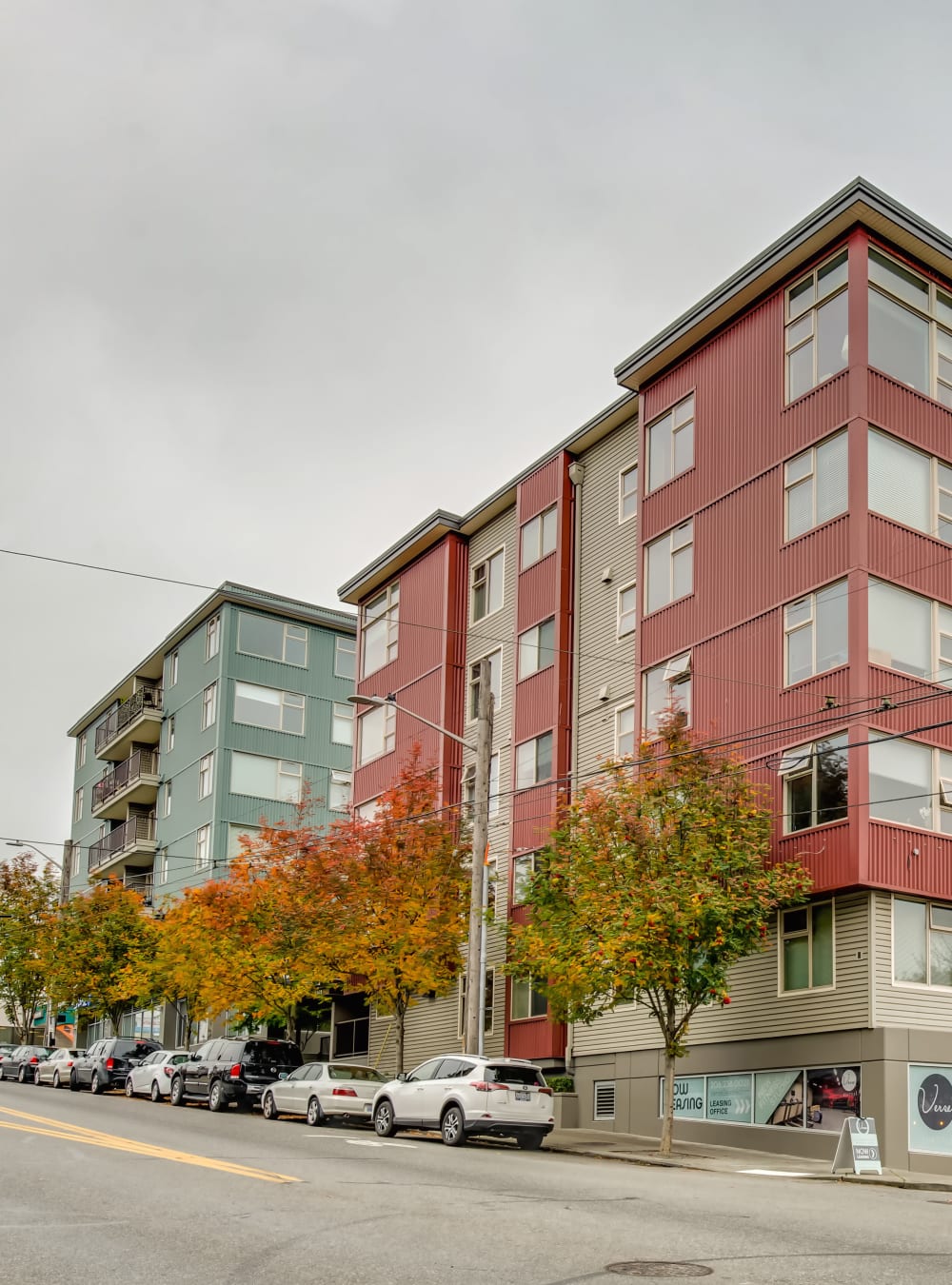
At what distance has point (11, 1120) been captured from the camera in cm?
2588

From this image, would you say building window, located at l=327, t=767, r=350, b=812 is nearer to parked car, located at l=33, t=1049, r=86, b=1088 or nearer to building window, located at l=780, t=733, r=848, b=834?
parked car, located at l=33, t=1049, r=86, b=1088

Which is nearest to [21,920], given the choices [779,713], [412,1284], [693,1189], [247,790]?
[247,790]

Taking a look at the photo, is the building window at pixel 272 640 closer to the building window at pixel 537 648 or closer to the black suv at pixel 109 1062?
the black suv at pixel 109 1062

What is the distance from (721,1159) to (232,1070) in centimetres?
1175

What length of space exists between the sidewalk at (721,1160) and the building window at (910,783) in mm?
5640

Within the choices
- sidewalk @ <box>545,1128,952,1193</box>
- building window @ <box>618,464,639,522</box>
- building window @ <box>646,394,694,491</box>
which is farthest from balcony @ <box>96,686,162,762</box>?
sidewalk @ <box>545,1128,952,1193</box>

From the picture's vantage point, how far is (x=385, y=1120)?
2609 centimetres

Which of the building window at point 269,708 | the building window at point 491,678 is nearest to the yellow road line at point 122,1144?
the building window at point 491,678

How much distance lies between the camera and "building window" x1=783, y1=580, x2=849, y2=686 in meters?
27.0

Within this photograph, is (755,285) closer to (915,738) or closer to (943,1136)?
(915,738)

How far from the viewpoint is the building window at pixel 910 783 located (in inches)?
1028

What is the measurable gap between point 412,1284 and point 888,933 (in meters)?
17.2

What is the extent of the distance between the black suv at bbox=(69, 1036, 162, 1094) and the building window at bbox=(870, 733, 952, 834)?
21.6 metres

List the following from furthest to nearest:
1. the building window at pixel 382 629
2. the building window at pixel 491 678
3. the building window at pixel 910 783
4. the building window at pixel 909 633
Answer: the building window at pixel 382 629
the building window at pixel 491 678
the building window at pixel 909 633
the building window at pixel 910 783
